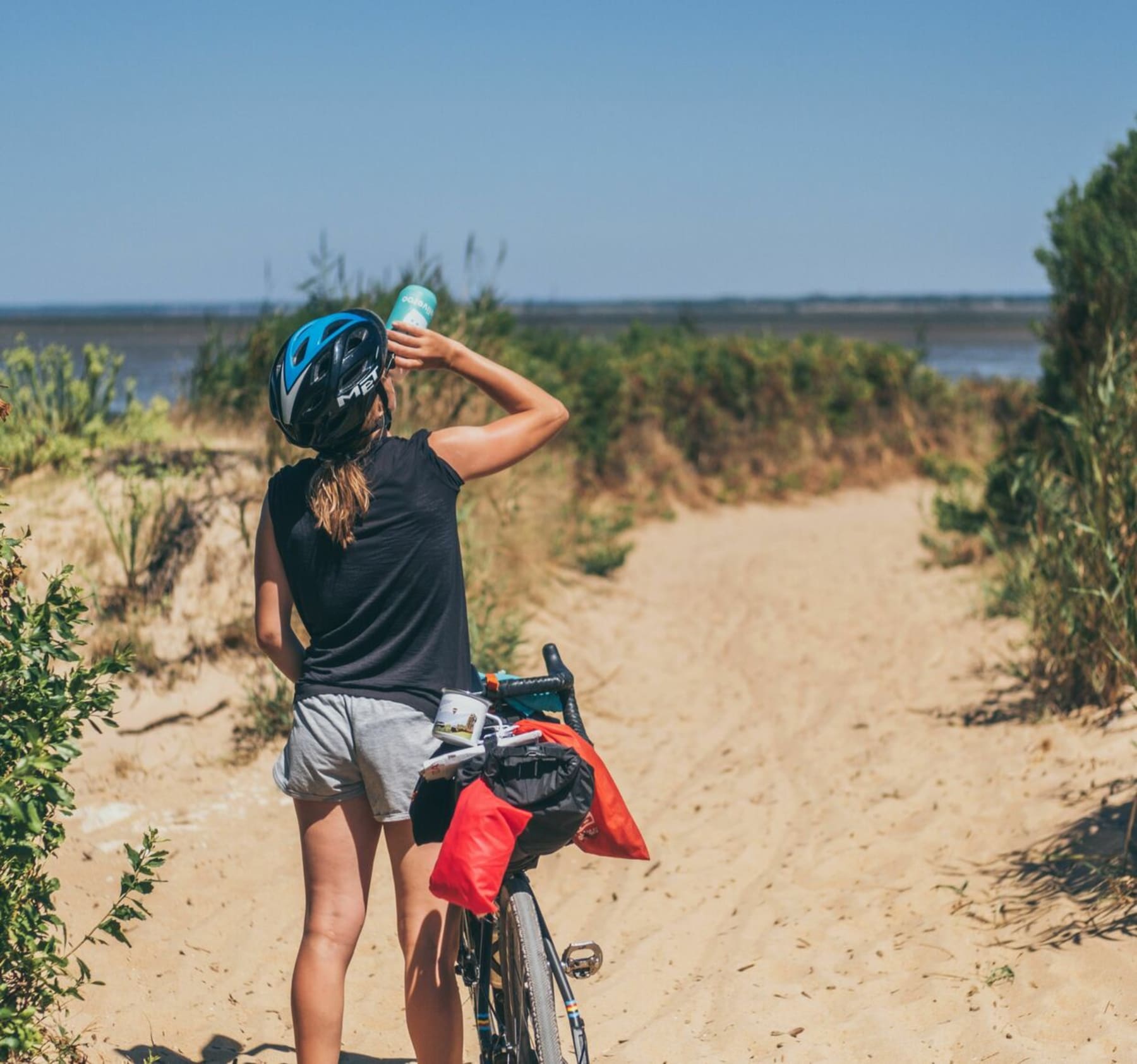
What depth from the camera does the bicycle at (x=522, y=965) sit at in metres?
2.77

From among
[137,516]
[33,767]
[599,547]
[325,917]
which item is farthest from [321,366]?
[599,547]

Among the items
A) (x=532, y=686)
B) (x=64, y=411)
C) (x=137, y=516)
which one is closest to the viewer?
(x=532, y=686)

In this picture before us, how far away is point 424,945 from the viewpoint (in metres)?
3.06

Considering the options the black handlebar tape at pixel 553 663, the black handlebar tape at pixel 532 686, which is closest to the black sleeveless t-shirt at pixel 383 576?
the black handlebar tape at pixel 532 686

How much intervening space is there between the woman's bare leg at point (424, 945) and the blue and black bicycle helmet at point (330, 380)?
0.91m

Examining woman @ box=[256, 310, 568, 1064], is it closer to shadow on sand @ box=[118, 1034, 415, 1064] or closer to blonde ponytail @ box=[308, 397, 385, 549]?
blonde ponytail @ box=[308, 397, 385, 549]

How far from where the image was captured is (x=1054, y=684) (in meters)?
6.86

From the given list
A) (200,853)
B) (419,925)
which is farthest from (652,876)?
(419,925)

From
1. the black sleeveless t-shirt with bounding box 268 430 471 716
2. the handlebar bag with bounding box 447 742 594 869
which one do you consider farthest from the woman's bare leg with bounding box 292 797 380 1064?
the handlebar bag with bounding box 447 742 594 869

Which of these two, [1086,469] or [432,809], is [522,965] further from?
[1086,469]

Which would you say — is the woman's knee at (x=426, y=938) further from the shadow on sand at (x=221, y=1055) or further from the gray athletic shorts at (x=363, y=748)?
the shadow on sand at (x=221, y=1055)

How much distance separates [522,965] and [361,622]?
830 millimetres

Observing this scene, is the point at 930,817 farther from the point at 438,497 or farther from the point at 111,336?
the point at 111,336

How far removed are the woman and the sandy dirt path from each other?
1168mm
